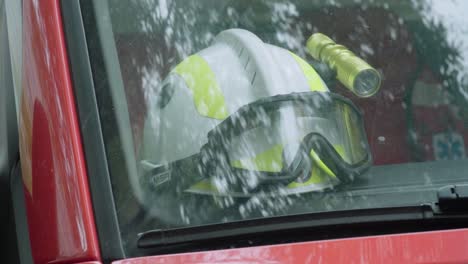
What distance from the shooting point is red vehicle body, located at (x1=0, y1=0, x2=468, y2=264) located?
70.1 inches

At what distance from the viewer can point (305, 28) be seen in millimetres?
2150

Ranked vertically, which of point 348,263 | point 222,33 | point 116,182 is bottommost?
point 348,263

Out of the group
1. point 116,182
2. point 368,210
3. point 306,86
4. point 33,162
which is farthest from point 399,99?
point 33,162

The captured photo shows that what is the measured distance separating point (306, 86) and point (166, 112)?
11.7 inches

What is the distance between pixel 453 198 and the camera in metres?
1.83

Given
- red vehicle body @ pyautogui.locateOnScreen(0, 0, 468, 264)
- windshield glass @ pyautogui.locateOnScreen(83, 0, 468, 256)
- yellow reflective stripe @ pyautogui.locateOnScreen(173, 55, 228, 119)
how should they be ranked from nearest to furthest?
red vehicle body @ pyautogui.locateOnScreen(0, 0, 468, 264)
windshield glass @ pyautogui.locateOnScreen(83, 0, 468, 256)
yellow reflective stripe @ pyautogui.locateOnScreen(173, 55, 228, 119)

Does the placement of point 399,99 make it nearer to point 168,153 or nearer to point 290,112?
point 290,112

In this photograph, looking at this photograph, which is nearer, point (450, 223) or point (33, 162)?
point (450, 223)

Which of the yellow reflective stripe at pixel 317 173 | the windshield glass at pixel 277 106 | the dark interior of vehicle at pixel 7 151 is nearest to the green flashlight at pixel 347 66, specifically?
the windshield glass at pixel 277 106

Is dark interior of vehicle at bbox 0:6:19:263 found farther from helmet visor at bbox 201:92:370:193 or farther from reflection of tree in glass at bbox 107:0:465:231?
helmet visor at bbox 201:92:370:193

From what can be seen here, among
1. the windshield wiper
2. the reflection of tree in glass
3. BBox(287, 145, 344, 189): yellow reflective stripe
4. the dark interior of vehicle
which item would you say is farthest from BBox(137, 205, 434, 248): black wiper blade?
the dark interior of vehicle

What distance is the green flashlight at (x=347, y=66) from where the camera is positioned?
210cm

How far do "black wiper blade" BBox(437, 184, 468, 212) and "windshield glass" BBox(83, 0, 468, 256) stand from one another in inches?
2.4

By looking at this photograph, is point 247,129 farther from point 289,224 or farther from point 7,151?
point 7,151
